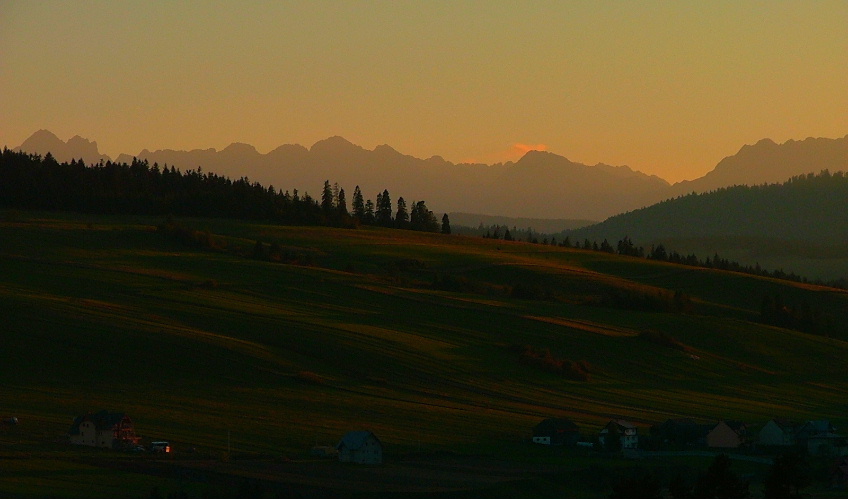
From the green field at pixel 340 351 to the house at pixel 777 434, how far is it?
805cm

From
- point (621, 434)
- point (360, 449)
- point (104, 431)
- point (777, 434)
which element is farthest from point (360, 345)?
point (104, 431)

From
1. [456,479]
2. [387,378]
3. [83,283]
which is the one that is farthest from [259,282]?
[456,479]

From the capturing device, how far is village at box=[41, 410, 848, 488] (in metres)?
78.2

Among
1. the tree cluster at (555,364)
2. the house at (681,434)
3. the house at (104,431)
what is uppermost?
the tree cluster at (555,364)

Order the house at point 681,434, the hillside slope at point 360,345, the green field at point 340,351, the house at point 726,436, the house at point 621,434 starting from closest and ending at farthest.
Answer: the green field at point 340,351, the house at point 621,434, the hillside slope at point 360,345, the house at point 681,434, the house at point 726,436

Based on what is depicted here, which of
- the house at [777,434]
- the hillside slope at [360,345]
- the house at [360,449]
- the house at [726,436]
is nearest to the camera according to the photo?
the house at [360,449]

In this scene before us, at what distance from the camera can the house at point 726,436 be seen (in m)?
95.9

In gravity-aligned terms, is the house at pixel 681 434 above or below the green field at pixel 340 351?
below

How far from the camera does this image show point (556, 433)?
91000 millimetres

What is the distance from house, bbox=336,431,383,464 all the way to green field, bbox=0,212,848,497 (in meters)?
2.69

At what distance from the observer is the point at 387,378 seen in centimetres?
11006

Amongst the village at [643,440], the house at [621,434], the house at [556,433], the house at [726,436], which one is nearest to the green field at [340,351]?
the village at [643,440]

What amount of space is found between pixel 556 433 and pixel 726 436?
46.8ft

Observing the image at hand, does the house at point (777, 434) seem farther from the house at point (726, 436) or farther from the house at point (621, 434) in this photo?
the house at point (621, 434)
